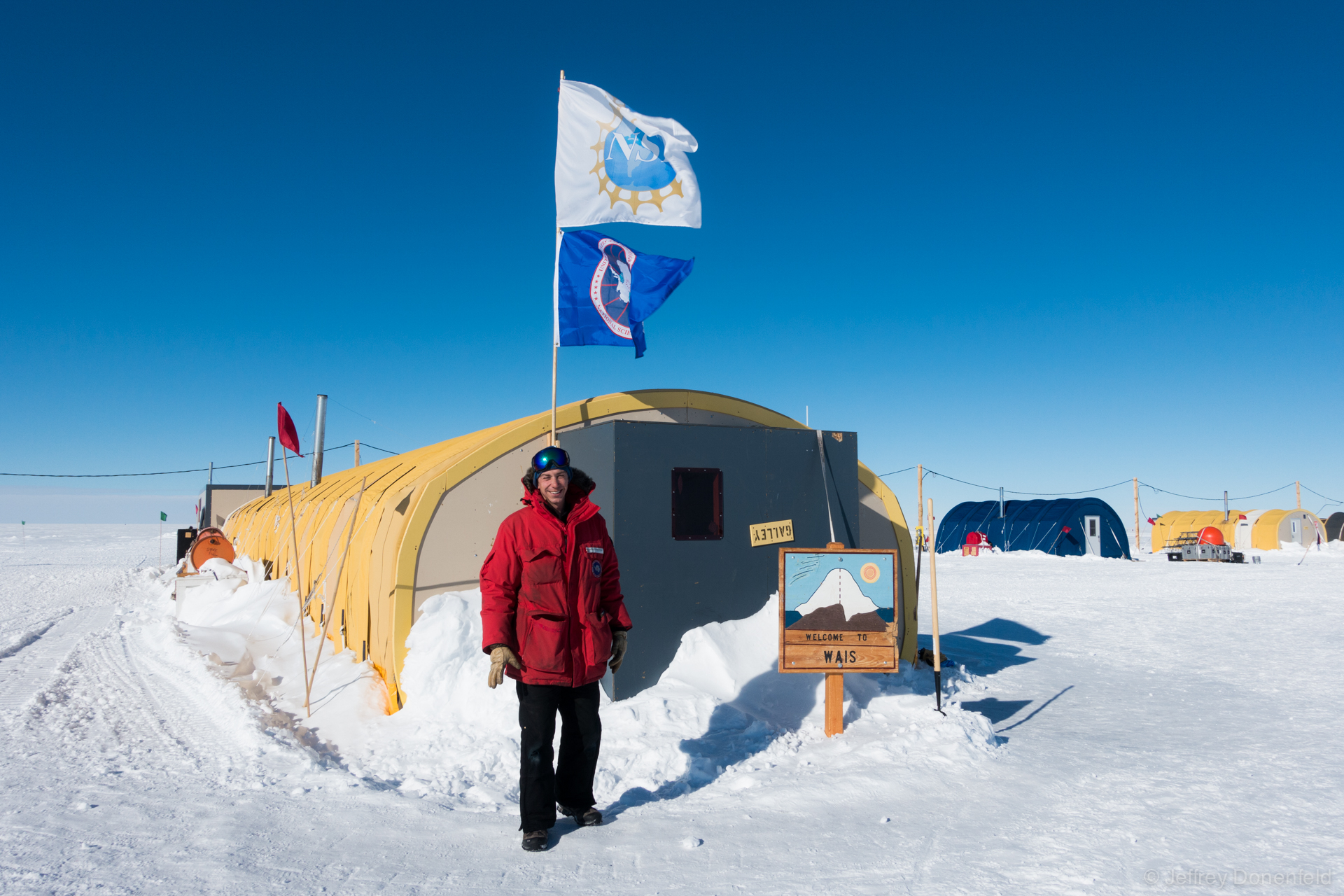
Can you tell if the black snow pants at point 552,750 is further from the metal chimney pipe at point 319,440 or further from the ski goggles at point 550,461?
the metal chimney pipe at point 319,440

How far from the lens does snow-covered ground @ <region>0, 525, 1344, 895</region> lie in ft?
11.9

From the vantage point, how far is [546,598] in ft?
13.4

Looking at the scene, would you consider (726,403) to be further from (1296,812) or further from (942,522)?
(942,522)

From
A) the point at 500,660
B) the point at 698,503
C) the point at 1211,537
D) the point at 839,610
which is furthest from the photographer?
the point at 1211,537

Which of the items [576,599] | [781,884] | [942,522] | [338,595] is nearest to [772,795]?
[781,884]

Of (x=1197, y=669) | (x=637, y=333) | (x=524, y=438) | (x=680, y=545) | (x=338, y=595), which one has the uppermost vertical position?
(x=637, y=333)

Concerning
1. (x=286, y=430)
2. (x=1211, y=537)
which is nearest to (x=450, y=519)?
(x=286, y=430)

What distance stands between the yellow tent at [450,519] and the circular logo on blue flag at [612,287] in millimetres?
851

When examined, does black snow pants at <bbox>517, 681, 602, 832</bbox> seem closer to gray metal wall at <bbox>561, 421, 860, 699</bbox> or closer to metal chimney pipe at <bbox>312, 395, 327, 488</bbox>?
gray metal wall at <bbox>561, 421, 860, 699</bbox>

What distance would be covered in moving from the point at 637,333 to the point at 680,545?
203cm

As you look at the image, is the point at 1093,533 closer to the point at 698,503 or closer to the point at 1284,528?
the point at 1284,528

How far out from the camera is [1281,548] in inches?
1427

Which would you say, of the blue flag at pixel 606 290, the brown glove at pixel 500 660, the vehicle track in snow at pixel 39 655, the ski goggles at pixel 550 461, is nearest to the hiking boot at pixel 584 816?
the brown glove at pixel 500 660

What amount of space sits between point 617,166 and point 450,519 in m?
3.67
